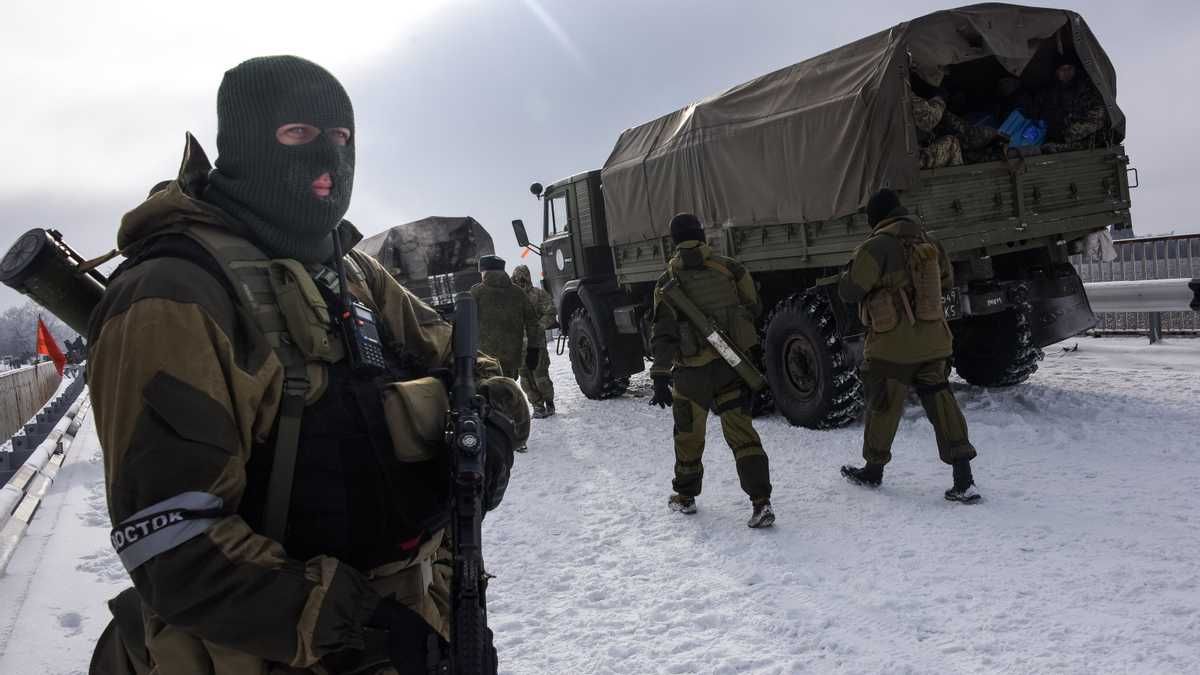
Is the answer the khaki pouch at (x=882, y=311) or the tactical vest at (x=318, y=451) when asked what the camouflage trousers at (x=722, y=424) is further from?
the tactical vest at (x=318, y=451)

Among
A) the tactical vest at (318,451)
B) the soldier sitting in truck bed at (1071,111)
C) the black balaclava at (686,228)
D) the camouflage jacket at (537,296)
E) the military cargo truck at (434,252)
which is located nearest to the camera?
the tactical vest at (318,451)

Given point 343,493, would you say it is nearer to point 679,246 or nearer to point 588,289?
point 679,246

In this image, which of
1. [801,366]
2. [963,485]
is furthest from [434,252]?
[963,485]

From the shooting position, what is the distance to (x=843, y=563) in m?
4.29

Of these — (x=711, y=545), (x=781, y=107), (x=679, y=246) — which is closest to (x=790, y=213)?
(x=781, y=107)

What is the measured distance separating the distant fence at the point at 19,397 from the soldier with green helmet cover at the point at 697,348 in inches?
267

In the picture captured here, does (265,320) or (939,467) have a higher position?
(265,320)

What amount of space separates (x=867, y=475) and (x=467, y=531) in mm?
4379

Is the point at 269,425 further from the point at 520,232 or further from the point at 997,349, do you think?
the point at 520,232

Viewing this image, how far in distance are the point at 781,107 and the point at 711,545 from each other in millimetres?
4291

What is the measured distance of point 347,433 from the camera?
1.62m

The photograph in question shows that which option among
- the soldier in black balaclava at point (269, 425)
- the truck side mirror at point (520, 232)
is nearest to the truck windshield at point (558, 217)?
the truck side mirror at point (520, 232)

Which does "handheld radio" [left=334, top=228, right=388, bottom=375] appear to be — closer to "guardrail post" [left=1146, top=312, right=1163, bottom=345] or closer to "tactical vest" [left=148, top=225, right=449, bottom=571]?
"tactical vest" [left=148, top=225, right=449, bottom=571]

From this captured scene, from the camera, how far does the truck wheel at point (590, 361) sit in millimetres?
10266
